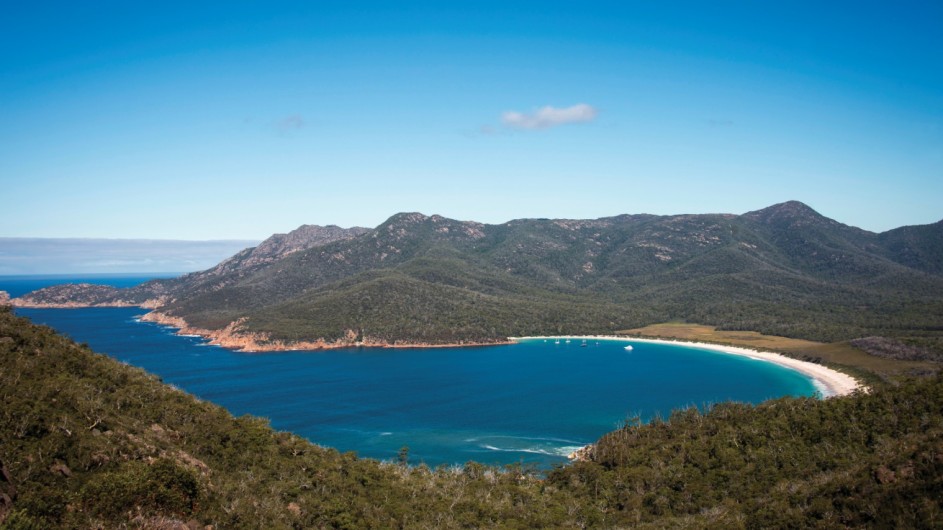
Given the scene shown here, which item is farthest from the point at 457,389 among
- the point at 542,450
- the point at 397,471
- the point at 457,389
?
the point at 397,471

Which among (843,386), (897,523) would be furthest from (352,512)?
(843,386)

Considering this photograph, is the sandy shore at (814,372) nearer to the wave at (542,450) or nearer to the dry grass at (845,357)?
the wave at (542,450)

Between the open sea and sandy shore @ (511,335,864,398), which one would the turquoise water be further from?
sandy shore @ (511,335,864,398)

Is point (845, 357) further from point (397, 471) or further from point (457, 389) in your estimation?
point (397, 471)

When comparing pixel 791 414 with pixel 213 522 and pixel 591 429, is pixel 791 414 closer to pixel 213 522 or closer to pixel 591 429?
pixel 591 429

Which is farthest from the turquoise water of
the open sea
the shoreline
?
the shoreline
